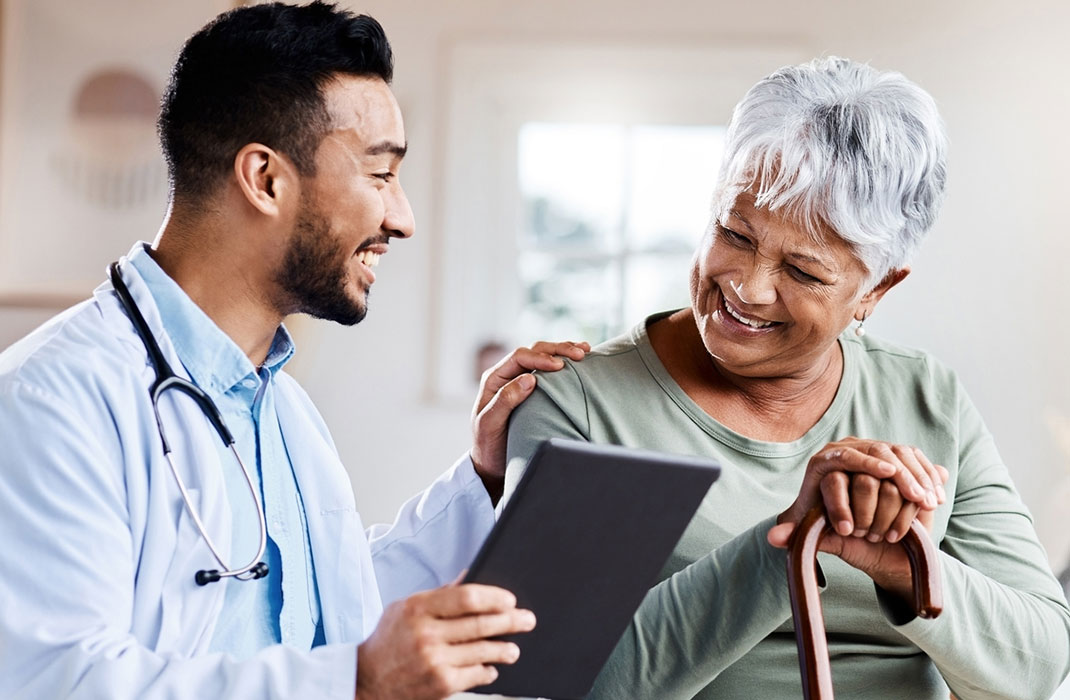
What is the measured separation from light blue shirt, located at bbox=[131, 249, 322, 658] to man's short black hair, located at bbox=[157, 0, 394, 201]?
154 mm

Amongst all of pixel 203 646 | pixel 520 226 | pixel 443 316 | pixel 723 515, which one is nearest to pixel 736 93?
pixel 520 226

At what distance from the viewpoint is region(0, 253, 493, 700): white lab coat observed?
1035mm

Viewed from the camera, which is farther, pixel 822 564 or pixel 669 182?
pixel 669 182

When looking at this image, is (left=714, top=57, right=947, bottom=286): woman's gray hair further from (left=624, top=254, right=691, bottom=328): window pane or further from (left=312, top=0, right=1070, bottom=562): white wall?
(left=624, top=254, right=691, bottom=328): window pane

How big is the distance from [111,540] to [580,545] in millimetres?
439

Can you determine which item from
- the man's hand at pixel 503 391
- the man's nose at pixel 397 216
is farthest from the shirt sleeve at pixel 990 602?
the man's nose at pixel 397 216

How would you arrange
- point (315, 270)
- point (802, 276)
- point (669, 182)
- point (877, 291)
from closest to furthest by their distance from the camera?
point (315, 270), point (802, 276), point (877, 291), point (669, 182)

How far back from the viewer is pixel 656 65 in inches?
135

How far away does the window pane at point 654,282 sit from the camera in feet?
11.6

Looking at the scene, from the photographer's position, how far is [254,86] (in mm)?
1361

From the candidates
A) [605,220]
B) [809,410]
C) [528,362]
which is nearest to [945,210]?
[605,220]

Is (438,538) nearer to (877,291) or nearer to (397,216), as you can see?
(397,216)

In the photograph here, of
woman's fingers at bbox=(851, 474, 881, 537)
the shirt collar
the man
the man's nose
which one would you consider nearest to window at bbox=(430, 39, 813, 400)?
the man

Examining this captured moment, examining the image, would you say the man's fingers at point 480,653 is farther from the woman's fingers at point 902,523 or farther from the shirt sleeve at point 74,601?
the woman's fingers at point 902,523
